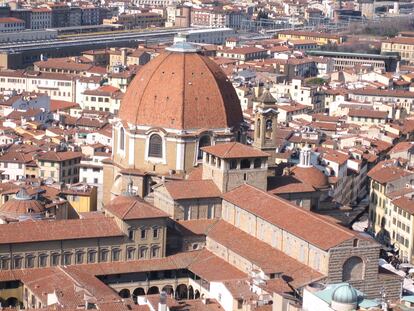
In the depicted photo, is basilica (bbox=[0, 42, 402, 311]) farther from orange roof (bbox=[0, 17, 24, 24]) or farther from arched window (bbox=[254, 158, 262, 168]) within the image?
orange roof (bbox=[0, 17, 24, 24])

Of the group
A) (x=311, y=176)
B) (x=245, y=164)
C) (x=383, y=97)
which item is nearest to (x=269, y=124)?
(x=311, y=176)

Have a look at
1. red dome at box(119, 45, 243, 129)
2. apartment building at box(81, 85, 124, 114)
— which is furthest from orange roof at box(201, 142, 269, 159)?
apartment building at box(81, 85, 124, 114)

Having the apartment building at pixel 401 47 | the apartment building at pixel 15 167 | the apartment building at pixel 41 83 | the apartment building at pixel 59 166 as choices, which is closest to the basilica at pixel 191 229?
the apartment building at pixel 59 166

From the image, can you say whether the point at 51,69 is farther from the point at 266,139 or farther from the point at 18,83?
the point at 266,139

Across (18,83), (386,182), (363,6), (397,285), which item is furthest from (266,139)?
(363,6)

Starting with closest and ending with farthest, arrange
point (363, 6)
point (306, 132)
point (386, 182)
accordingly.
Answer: point (386, 182)
point (306, 132)
point (363, 6)

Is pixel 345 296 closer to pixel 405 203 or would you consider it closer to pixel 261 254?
pixel 261 254
